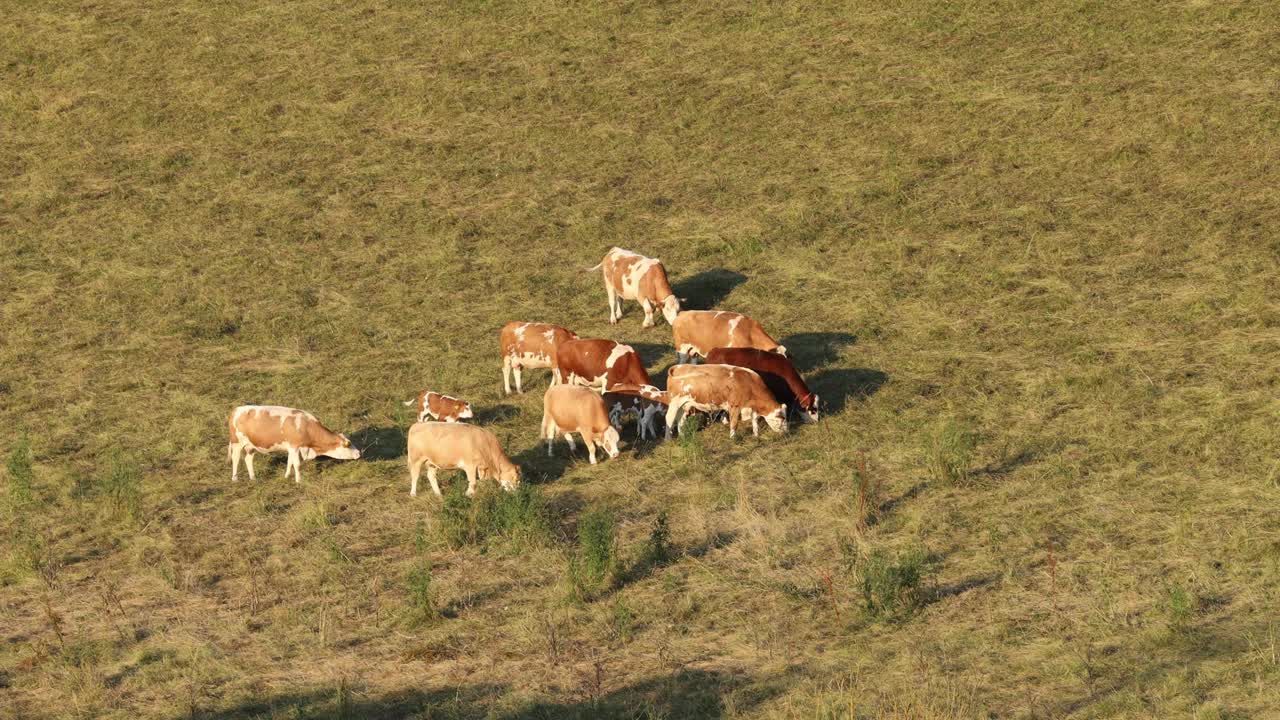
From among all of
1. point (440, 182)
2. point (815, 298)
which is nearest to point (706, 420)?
point (815, 298)

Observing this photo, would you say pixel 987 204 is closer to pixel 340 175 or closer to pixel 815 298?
pixel 815 298

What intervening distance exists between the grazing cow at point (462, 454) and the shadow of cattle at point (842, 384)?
15.9 feet

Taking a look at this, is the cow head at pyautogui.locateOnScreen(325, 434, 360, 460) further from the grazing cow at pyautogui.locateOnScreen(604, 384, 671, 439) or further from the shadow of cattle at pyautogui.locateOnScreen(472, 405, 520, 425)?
the grazing cow at pyautogui.locateOnScreen(604, 384, 671, 439)

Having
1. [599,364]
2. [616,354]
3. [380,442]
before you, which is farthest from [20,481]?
[616,354]

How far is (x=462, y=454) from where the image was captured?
58.1 feet

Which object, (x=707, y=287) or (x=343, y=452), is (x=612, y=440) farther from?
(x=707, y=287)

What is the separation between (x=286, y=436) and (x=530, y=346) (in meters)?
4.04

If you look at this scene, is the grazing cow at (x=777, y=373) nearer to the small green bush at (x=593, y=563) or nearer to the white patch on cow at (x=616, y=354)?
the white patch on cow at (x=616, y=354)

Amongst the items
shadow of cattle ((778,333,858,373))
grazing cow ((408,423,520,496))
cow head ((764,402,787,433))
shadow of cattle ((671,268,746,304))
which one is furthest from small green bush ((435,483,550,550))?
shadow of cattle ((671,268,746,304))

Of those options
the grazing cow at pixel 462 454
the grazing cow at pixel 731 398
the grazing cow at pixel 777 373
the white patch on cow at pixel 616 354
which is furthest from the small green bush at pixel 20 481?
the grazing cow at pixel 777 373

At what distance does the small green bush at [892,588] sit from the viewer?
13.9 metres

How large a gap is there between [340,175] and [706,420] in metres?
13.3

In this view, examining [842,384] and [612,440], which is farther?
[842,384]

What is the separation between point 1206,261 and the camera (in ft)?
80.6
